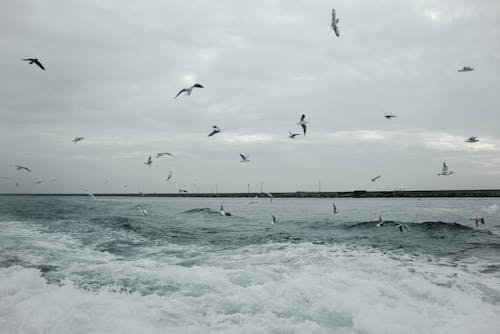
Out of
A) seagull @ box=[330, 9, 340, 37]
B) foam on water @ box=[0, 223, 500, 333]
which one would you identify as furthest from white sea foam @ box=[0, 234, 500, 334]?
seagull @ box=[330, 9, 340, 37]

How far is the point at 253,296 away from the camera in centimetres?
793

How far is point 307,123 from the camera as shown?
56.9 feet

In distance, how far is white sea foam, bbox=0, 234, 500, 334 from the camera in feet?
21.4

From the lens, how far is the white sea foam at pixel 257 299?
653cm

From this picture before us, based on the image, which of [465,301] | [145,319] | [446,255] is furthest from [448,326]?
[446,255]

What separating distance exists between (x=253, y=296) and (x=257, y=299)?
0.18 m

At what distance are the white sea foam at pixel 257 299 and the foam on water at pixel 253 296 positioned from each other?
2 cm

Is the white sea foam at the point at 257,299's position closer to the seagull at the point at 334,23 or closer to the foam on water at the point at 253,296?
the foam on water at the point at 253,296

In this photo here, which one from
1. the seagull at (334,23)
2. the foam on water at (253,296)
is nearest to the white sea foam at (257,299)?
the foam on water at (253,296)

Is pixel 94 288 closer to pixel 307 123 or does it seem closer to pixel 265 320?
pixel 265 320

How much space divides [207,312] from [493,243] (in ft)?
51.6

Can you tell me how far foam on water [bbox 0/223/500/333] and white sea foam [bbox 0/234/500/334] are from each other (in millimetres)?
20

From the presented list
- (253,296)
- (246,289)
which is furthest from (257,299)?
(246,289)

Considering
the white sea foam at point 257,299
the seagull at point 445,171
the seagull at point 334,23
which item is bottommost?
the white sea foam at point 257,299
